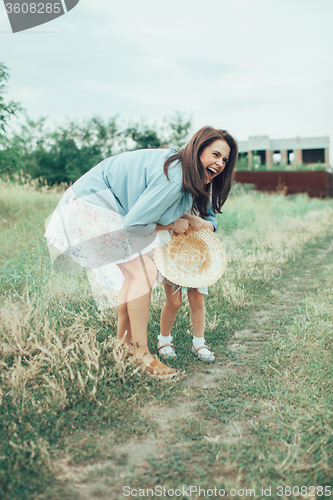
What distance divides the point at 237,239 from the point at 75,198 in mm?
5279

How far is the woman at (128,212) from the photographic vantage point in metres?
2.57

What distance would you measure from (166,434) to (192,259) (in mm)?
1324

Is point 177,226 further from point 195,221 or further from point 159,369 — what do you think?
point 159,369

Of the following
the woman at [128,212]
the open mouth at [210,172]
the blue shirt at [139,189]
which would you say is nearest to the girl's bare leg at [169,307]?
the woman at [128,212]

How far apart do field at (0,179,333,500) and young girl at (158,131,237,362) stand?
118 mm

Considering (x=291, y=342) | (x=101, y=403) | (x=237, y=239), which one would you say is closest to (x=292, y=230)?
(x=237, y=239)

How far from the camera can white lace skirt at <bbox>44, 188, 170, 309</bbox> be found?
2.69 meters

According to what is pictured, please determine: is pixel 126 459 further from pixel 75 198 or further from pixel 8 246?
pixel 8 246

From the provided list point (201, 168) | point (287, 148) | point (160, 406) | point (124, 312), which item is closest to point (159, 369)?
point (160, 406)

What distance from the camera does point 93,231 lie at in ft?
8.87

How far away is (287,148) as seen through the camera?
1512 inches

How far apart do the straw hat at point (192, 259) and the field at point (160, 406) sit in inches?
26.3

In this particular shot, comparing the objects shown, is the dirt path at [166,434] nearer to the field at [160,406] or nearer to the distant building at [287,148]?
the field at [160,406]

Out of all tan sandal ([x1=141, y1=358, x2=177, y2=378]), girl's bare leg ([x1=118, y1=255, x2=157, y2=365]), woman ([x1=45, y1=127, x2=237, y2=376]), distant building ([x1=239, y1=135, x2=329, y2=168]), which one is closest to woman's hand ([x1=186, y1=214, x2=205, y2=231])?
woman ([x1=45, y1=127, x2=237, y2=376])
